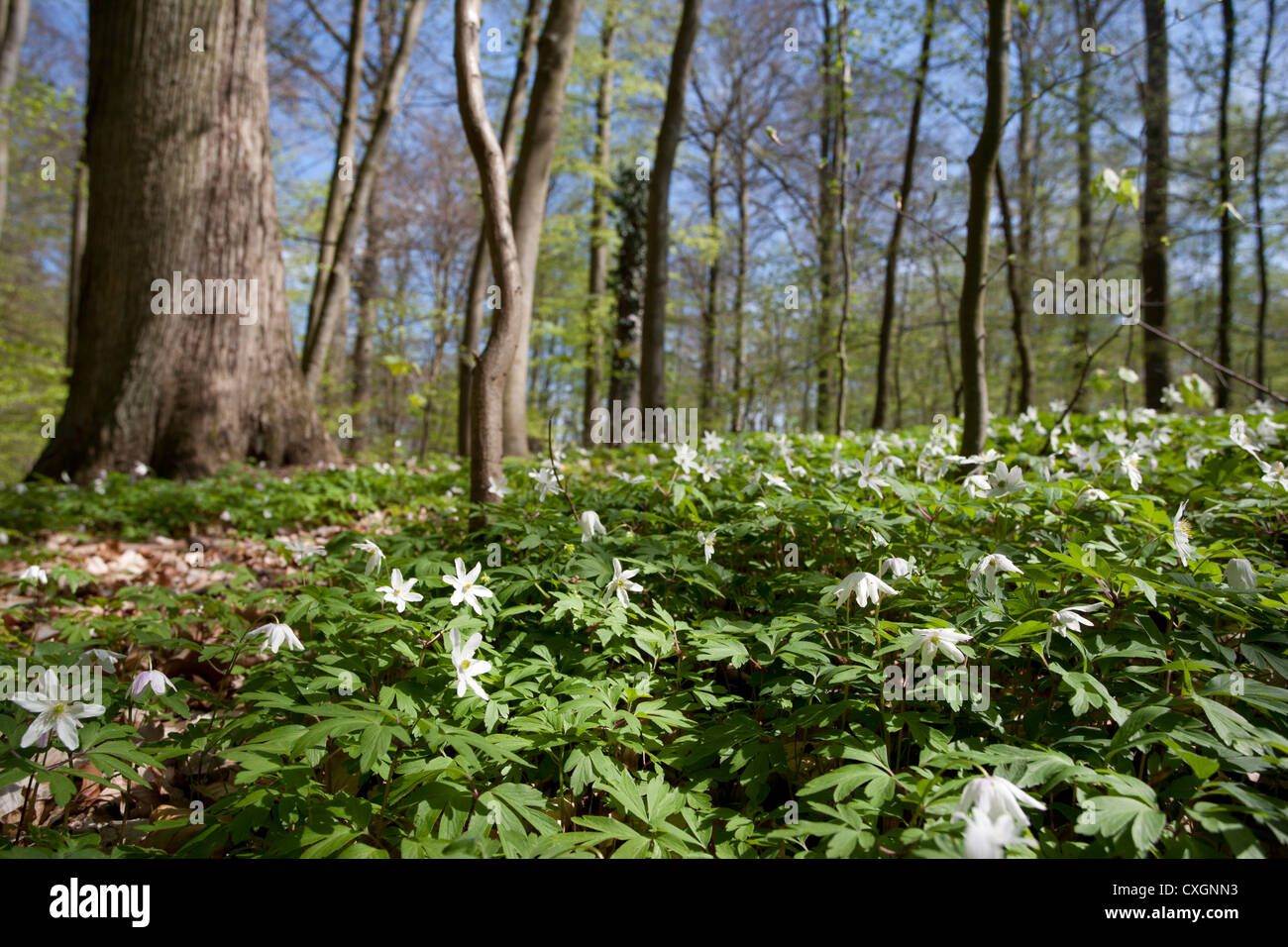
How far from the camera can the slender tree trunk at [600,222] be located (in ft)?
49.4

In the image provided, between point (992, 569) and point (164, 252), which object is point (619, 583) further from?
point (164, 252)

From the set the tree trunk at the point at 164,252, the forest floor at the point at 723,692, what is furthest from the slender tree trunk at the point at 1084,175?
the tree trunk at the point at 164,252

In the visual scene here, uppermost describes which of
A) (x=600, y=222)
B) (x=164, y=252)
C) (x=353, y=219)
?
(x=600, y=222)

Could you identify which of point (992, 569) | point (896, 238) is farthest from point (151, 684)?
point (896, 238)

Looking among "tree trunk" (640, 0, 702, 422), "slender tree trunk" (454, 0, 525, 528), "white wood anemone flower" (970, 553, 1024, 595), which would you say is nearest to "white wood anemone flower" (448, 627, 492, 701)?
"white wood anemone flower" (970, 553, 1024, 595)

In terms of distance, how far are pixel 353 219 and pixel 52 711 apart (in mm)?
9582

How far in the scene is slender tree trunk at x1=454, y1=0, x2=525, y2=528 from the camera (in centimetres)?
310

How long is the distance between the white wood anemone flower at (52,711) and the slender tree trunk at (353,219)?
8103mm

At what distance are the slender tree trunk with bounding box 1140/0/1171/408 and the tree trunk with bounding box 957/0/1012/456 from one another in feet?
24.6

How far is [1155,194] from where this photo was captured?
10.7 m

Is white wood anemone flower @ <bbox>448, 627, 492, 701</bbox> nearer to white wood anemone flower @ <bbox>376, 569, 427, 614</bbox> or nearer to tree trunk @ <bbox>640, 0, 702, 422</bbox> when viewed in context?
white wood anemone flower @ <bbox>376, 569, 427, 614</bbox>

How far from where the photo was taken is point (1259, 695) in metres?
1.34

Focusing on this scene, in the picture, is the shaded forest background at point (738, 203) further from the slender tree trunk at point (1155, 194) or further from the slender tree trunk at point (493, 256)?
the slender tree trunk at point (493, 256)

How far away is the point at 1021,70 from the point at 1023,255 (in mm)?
4388
